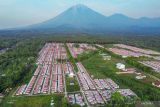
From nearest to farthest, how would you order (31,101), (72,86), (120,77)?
(31,101) → (72,86) → (120,77)

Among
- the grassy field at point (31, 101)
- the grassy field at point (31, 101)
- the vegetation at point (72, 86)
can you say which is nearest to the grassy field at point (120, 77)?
the vegetation at point (72, 86)

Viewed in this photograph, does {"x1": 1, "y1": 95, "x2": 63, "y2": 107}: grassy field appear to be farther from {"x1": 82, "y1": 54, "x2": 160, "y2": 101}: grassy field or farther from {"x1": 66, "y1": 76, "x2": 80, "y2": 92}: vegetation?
{"x1": 82, "y1": 54, "x2": 160, "y2": 101}: grassy field

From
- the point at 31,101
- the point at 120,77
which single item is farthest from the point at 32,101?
the point at 120,77

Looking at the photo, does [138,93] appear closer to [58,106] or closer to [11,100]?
[58,106]

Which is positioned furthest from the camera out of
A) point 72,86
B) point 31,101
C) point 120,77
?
point 120,77

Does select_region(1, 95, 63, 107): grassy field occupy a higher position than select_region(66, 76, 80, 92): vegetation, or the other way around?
select_region(66, 76, 80, 92): vegetation

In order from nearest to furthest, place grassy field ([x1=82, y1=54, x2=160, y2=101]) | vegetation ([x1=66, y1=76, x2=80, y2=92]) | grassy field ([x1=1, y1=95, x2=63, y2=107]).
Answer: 1. grassy field ([x1=1, y1=95, x2=63, y2=107])
2. grassy field ([x1=82, y1=54, x2=160, y2=101])
3. vegetation ([x1=66, y1=76, x2=80, y2=92])

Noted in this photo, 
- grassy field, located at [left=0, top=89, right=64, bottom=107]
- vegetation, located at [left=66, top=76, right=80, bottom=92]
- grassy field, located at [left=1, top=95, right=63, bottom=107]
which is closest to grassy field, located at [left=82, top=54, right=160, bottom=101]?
vegetation, located at [left=66, top=76, right=80, bottom=92]

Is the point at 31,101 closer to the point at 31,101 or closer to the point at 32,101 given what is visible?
the point at 31,101

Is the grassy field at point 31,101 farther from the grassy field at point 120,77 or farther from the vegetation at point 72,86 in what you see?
the grassy field at point 120,77

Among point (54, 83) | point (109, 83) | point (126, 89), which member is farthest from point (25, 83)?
point (126, 89)
